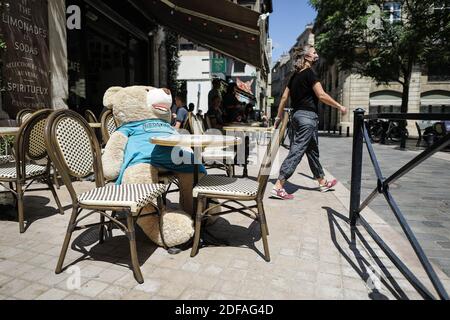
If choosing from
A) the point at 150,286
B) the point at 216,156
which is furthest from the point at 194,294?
the point at 216,156

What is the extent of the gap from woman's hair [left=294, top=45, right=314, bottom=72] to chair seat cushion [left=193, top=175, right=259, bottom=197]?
229 cm

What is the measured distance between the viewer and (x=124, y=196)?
2.29 metres

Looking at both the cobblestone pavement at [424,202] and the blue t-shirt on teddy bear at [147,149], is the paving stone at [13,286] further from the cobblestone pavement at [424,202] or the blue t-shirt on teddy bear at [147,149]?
the cobblestone pavement at [424,202]

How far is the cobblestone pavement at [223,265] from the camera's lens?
6.93 ft

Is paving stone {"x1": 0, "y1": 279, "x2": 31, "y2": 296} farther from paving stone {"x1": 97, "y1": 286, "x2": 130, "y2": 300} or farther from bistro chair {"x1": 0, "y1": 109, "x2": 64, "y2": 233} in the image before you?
bistro chair {"x1": 0, "y1": 109, "x2": 64, "y2": 233}

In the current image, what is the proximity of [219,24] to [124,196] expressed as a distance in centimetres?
507

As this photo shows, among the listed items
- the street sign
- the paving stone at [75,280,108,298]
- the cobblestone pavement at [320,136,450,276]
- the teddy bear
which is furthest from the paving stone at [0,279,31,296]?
the street sign

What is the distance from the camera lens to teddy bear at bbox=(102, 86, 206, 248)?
271cm

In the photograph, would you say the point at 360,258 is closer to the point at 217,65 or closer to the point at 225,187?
the point at 225,187

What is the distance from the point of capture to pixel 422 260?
1.90 meters

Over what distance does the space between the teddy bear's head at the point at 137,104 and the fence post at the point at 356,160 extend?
5.77 ft

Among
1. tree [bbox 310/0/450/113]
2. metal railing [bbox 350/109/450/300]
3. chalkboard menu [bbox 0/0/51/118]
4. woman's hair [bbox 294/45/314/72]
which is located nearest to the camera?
metal railing [bbox 350/109/450/300]
